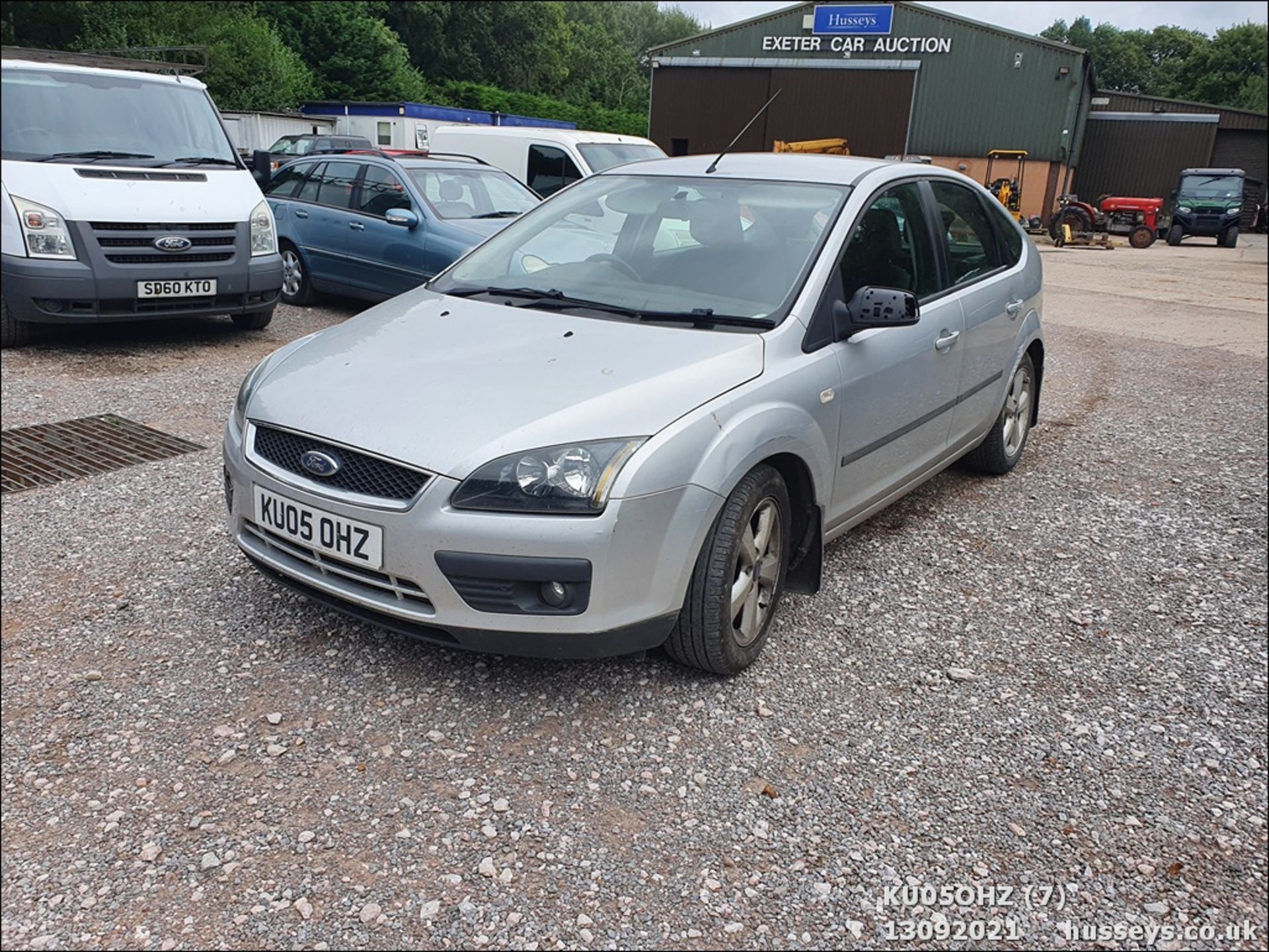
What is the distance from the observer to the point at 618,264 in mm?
3891

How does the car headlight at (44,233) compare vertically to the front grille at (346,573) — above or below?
above

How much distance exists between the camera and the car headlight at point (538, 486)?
2721 mm

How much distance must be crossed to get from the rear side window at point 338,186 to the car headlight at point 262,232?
1.94m

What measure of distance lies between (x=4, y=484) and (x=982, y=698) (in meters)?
4.17

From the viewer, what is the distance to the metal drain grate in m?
4.71

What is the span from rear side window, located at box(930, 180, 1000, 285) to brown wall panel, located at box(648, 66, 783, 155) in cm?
3126

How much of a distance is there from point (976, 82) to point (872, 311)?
33.9 m

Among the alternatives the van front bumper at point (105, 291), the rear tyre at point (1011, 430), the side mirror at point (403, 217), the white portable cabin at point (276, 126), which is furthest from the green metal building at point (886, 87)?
the rear tyre at point (1011, 430)

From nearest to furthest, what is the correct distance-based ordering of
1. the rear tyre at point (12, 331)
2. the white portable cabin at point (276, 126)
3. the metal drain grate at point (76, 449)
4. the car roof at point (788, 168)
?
1. the car roof at point (788, 168)
2. the metal drain grate at point (76, 449)
3. the rear tyre at point (12, 331)
4. the white portable cabin at point (276, 126)

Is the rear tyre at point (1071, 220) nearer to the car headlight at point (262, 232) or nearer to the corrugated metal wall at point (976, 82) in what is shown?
the corrugated metal wall at point (976, 82)

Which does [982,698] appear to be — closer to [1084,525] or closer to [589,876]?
[589,876]

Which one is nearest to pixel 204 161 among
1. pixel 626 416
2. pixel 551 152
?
pixel 626 416

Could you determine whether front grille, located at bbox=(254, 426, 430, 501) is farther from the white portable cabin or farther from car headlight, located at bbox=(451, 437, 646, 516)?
the white portable cabin

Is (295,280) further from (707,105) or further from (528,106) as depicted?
(528,106)
